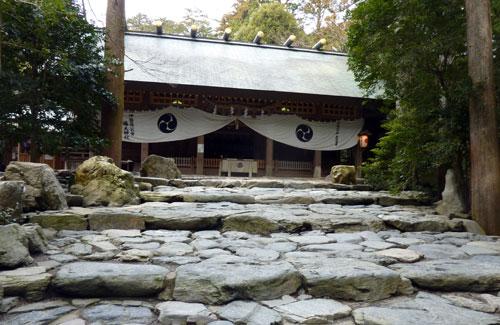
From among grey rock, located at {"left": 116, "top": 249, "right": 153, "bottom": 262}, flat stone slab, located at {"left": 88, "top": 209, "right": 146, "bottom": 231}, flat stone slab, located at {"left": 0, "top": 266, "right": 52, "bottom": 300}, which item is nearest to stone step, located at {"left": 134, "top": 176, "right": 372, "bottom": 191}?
flat stone slab, located at {"left": 88, "top": 209, "right": 146, "bottom": 231}

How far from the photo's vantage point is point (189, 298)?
2.23 m

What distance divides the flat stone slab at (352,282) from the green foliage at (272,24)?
924 inches

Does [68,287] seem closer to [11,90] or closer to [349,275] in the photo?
[349,275]

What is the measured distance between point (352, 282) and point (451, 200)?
4.21m

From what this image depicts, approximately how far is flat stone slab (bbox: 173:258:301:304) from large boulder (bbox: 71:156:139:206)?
9.07 ft

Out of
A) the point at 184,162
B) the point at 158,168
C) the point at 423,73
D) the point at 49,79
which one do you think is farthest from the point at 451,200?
the point at 184,162

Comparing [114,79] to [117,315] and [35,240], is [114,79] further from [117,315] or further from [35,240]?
[117,315]

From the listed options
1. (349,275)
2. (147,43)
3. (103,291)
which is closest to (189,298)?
(103,291)

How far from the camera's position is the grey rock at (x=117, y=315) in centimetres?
196

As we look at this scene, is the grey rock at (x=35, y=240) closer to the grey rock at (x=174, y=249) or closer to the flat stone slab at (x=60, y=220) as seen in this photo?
the flat stone slab at (x=60, y=220)

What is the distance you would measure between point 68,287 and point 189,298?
75 cm

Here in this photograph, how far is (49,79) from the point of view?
6.55 meters

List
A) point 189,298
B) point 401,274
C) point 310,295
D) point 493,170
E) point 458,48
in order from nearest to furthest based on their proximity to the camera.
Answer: point 189,298 → point 310,295 → point 401,274 → point 493,170 → point 458,48

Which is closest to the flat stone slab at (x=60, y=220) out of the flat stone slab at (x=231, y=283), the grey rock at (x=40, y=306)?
the grey rock at (x=40, y=306)
